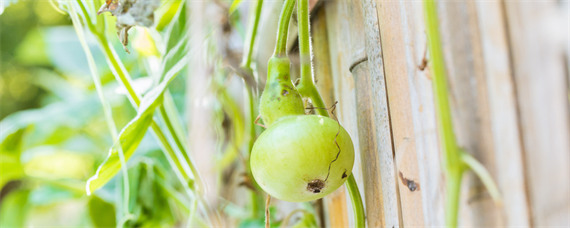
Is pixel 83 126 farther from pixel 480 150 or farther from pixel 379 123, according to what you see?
pixel 480 150

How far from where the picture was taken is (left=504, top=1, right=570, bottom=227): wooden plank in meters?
0.34

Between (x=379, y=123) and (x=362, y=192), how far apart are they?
13 cm

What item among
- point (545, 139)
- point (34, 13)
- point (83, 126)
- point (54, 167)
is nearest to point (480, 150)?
point (545, 139)

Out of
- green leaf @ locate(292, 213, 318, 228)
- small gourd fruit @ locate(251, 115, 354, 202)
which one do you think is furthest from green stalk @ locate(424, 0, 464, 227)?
green leaf @ locate(292, 213, 318, 228)

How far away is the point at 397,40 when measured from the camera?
0.51 meters

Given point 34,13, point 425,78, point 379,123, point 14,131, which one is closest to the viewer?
point 425,78

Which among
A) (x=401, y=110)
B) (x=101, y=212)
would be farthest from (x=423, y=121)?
(x=101, y=212)

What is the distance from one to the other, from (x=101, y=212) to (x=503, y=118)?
1.29 metres

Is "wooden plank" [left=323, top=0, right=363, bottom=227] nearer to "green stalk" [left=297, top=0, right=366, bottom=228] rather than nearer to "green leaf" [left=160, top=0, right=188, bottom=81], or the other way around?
"green stalk" [left=297, top=0, right=366, bottom=228]

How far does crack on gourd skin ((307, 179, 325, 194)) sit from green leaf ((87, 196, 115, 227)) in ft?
3.48

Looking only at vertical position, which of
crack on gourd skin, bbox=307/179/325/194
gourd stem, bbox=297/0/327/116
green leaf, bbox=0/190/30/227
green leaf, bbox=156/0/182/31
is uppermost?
green leaf, bbox=156/0/182/31

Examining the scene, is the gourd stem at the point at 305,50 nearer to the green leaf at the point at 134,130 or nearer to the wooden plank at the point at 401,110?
the wooden plank at the point at 401,110

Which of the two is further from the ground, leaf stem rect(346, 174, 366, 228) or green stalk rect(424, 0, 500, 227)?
green stalk rect(424, 0, 500, 227)

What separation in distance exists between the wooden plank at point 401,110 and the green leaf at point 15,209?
4.07 feet
